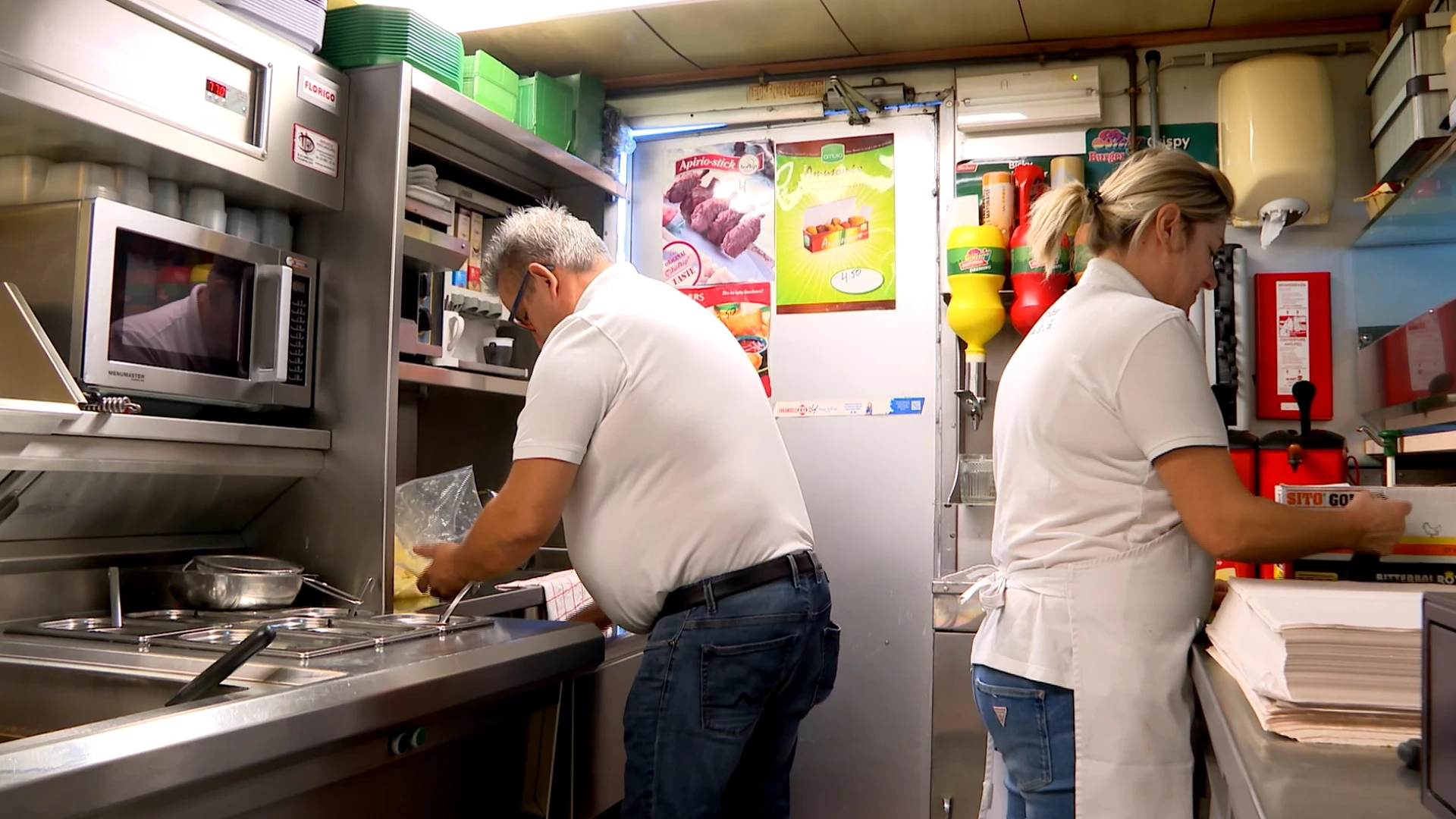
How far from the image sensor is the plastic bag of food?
231cm

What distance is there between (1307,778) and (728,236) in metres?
2.78

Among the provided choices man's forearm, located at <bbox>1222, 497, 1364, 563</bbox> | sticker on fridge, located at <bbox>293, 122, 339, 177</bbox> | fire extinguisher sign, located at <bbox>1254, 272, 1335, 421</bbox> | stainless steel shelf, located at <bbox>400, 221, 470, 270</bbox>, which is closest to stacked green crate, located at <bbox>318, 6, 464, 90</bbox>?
sticker on fridge, located at <bbox>293, 122, 339, 177</bbox>

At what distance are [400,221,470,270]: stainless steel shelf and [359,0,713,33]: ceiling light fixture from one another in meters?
0.47

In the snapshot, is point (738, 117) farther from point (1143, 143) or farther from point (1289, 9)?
point (1289, 9)

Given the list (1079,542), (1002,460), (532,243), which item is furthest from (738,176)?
(1079,542)

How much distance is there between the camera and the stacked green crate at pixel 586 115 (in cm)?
316

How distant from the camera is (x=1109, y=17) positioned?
115 inches

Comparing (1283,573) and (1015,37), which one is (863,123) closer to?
(1015,37)

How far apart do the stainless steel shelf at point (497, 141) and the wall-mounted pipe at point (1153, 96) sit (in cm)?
151

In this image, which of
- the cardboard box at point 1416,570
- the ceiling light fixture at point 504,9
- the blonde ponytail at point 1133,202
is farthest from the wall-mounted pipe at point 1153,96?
the cardboard box at point 1416,570

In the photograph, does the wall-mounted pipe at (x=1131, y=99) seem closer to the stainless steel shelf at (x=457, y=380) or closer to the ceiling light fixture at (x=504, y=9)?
the ceiling light fixture at (x=504, y=9)

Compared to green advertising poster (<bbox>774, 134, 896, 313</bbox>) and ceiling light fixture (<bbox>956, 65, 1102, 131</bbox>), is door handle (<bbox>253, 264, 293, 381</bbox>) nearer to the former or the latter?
green advertising poster (<bbox>774, 134, 896, 313</bbox>)

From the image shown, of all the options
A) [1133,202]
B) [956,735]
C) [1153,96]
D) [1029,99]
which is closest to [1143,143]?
[1153,96]

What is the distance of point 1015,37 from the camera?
10.1 feet
